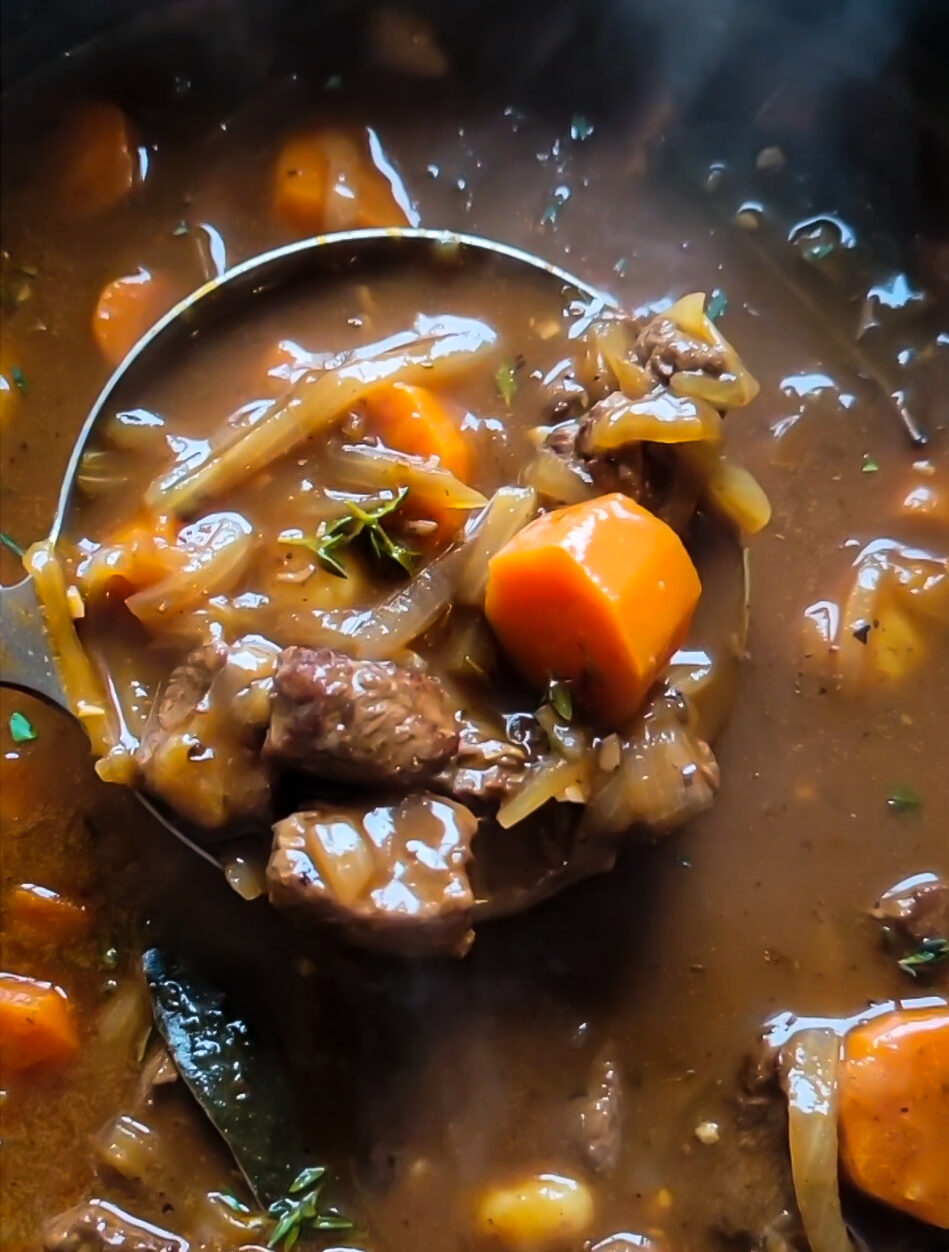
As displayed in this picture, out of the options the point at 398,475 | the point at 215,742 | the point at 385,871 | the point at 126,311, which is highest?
the point at 126,311

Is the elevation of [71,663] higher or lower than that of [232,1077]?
higher

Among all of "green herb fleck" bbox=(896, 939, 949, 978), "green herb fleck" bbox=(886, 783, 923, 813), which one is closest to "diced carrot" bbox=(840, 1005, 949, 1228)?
"green herb fleck" bbox=(896, 939, 949, 978)

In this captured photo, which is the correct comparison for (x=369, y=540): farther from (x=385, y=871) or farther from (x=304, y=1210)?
(x=304, y=1210)

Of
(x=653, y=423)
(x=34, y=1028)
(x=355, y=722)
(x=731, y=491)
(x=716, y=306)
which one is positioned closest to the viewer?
(x=355, y=722)

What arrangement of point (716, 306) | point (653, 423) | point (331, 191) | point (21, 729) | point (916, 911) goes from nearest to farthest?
point (653, 423) → point (916, 911) → point (21, 729) → point (716, 306) → point (331, 191)

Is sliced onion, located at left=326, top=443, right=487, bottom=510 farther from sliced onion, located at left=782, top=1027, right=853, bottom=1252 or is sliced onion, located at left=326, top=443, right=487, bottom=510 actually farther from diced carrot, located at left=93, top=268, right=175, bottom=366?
sliced onion, located at left=782, top=1027, right=853, bottom=1252

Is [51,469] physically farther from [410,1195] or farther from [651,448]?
[410,1195]

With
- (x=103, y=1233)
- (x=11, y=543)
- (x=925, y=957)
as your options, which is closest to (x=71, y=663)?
(x=11, y=543)
